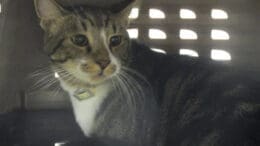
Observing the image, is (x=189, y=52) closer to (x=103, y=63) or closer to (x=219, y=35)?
(x=219, y=35)

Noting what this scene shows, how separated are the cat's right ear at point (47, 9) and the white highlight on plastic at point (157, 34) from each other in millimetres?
187

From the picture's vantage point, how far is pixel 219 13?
88 centimetres

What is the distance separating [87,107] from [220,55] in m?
0.30

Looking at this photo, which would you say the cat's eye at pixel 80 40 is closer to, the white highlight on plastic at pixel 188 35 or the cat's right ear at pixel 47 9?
the cat's right ear at pixel 47 9

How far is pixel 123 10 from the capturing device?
0.89 metres

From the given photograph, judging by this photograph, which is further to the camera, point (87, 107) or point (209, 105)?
point (87, 107)

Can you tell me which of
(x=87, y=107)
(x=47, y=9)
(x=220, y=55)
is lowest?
(x=87, y=107)

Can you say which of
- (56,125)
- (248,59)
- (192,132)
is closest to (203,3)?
(248,59)

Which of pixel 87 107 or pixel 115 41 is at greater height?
pixel 115 41

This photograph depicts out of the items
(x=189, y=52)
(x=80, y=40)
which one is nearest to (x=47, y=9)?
(x=80, y=40)

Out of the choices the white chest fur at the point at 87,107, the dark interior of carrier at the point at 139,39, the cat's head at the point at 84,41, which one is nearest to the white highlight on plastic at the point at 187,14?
the dark interior of carrier at the point at 139,39

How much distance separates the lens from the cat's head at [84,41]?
32.8 inches

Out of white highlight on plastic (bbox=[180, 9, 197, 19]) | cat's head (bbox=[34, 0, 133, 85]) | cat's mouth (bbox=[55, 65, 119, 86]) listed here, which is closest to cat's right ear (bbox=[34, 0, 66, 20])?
cat's head (bbox=[34, 0, 133, 85])

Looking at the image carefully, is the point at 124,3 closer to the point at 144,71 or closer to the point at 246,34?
the point at 144,71
